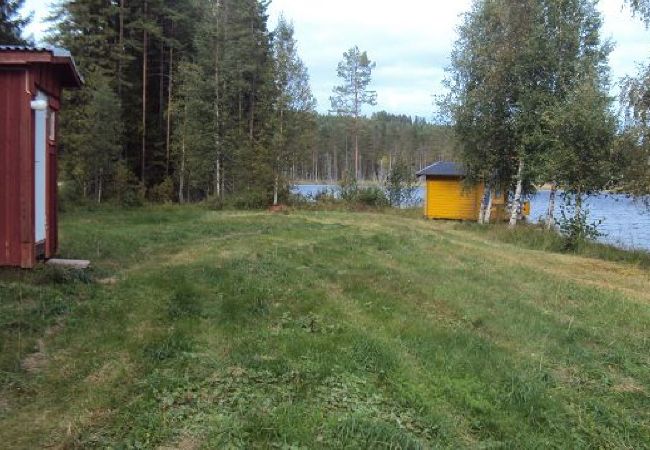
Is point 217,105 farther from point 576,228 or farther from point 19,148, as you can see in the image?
point 19,148

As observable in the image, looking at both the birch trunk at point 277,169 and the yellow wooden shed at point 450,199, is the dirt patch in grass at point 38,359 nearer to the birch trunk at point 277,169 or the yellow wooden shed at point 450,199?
the birch trunk at point 277,169

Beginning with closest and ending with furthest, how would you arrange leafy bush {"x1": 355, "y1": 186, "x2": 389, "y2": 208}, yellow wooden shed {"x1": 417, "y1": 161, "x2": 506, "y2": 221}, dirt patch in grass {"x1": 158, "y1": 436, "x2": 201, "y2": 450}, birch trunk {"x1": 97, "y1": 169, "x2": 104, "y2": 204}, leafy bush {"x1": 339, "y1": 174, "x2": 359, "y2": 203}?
1. dirt patch in grass {"x1": 158, "y1": 436, "x2": 201, "y2": 450}
2. birch trunk {"x1": 97, "y1": 169, "x2": 104, "y2": 204}
3. yellow wooden shed {"x1": 417, "y1": 161, "x2": 506, "y2": 221}
4. leafy bush {"x1": 355, "y1": 186, "x2": 389, "y2": 208}
5. leafy bush {"x1": 339, "y1": 174, "x2": 359, "y2": 203}

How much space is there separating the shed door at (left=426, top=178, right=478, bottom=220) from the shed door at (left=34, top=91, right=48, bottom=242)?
61.5 feet

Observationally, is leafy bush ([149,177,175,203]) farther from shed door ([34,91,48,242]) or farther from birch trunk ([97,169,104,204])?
shed door ([34,91,48,242])

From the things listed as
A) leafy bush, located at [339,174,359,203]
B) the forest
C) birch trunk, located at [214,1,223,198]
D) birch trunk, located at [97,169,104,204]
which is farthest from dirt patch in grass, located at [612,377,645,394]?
leafy bush, located at [339,174,359,203]

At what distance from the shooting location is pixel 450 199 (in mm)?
24766

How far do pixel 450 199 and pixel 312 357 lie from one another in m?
20.8

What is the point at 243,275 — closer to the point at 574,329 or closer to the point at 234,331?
the point at 234,331

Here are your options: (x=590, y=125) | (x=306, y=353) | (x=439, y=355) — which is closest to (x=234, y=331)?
(x=306, y=353)

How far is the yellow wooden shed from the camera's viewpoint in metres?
24.5

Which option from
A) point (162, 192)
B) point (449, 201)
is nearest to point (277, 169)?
point (162, 192)

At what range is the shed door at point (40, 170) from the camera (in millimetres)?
8125

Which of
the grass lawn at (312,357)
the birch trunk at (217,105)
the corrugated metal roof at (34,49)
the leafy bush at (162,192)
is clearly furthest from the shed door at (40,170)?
the leafy bush at (162,192)

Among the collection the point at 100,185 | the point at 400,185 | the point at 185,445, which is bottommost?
the point at 185,445
